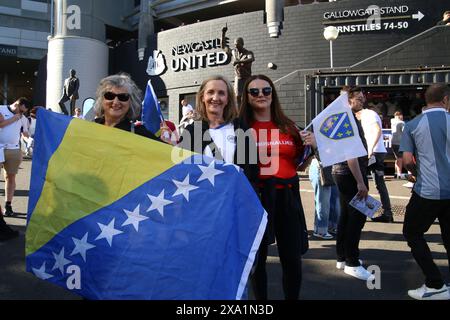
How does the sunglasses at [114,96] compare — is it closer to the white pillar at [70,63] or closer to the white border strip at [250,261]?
the white border strip at [250,261]

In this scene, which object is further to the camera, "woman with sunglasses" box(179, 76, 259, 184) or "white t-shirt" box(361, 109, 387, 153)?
"white t-shirt" box(361, 109, 387, 153)

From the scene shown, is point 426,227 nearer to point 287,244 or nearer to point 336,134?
point 336,134

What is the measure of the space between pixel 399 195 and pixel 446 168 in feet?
19.7

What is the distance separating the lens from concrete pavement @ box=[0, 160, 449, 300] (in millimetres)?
3596

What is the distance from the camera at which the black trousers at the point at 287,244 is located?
2844 mm

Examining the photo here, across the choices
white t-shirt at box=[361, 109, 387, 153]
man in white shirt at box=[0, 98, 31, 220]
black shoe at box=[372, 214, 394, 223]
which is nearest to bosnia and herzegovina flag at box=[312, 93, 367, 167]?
white t-shirt at box=[361, 109, 387, 153]

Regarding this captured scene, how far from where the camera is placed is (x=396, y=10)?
687 inches

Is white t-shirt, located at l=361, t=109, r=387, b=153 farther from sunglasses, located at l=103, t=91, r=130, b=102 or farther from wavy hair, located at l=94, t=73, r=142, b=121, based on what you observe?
sunglasses, located at l=103, t=91, r=130, b=102

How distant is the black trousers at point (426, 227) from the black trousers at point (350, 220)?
1.63ft

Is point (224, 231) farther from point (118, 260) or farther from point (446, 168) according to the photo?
point (446, 168)

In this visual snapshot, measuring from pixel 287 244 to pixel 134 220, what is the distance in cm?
113

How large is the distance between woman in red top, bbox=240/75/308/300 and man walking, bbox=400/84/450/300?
1420 millimetres

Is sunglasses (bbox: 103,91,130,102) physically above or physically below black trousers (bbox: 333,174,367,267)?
above

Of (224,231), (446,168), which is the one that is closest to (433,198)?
(446,168)
